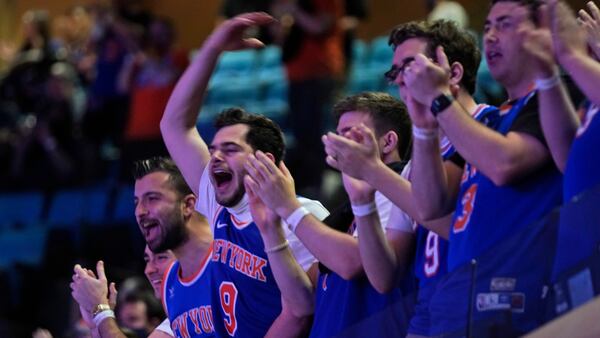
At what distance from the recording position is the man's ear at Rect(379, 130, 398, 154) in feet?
15.1

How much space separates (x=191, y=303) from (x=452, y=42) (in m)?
1.69

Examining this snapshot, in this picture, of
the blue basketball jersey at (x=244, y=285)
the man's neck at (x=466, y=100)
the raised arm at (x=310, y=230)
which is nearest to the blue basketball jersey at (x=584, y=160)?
the man's neck at (x=466, y=100)

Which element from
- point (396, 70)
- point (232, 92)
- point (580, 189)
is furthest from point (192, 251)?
point (232, 92)

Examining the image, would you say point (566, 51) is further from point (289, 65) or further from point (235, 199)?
point (289, 65)

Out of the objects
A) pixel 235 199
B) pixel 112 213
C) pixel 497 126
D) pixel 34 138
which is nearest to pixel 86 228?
pixel 112 213

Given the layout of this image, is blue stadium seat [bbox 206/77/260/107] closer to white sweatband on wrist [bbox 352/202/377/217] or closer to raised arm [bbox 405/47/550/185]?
white sweatband on wrist [bbox 352/202/377/217]

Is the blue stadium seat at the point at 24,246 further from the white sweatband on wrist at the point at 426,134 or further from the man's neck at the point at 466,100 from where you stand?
the white sweatband on wrist at the point at 426,134

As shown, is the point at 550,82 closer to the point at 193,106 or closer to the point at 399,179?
the point at 399,179

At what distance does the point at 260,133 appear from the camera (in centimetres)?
516

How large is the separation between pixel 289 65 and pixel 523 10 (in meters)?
4.92

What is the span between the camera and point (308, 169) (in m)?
8.56

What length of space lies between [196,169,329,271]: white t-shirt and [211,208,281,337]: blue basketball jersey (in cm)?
4

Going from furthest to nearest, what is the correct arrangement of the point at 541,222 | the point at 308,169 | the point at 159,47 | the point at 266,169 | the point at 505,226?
the point at 159,47, the point at 308,169, the point at 266,169, the point at 505,226, the point at 541,222

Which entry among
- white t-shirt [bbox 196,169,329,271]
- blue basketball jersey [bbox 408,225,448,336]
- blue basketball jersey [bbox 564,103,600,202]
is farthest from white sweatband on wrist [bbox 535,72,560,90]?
white t-shirt [bbox 196,169,329,271]
